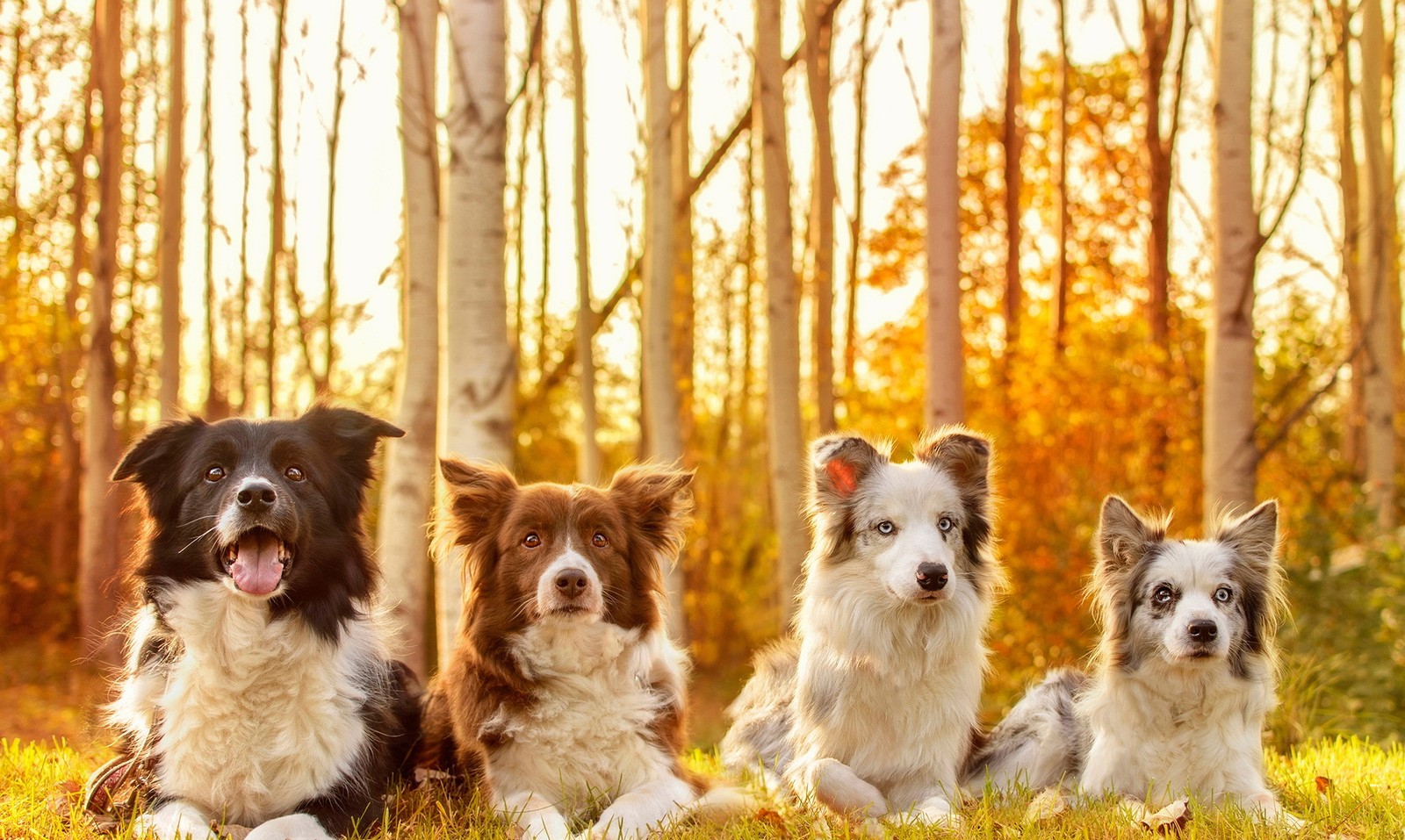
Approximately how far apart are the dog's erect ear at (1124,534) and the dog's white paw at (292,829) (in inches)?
125

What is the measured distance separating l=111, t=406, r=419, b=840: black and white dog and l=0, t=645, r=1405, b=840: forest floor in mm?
197

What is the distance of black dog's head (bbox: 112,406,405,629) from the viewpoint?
3824 mm

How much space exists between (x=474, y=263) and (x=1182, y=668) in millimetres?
4215

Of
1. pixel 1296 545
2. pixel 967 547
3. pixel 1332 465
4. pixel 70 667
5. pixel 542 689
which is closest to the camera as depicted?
pixel 542 689

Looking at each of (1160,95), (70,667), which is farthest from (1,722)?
(1160,95)

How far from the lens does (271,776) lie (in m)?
3.95

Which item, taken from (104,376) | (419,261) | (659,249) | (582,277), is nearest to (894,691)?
(419,261)

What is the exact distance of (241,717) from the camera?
3945 mm

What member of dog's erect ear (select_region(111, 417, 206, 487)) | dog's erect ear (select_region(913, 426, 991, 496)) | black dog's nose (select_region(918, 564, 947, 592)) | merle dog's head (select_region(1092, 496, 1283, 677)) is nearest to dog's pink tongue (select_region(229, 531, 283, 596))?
dog's erect ear (select_region(111, 417, 206, 487))

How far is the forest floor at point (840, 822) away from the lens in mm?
3945

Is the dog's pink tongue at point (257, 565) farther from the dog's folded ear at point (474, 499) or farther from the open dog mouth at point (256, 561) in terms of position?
the dog's folded ear at point (474, 499)

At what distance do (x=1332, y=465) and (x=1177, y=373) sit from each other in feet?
8.72

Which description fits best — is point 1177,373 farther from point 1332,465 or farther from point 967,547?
point 967,547

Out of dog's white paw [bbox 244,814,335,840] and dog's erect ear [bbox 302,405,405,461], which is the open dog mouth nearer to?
dog's erect ear [bbox 302,405,405,461]
